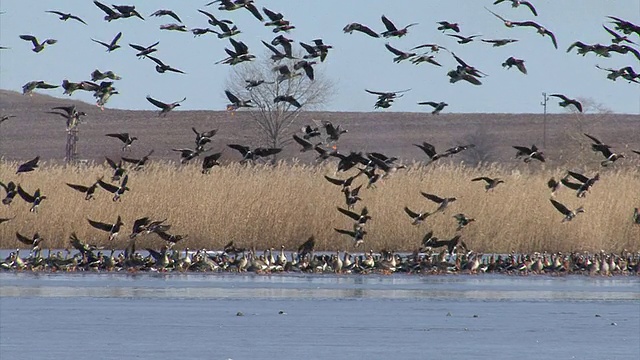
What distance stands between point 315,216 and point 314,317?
9.04m

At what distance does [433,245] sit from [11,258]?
675 cm

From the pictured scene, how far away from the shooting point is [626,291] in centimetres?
1755

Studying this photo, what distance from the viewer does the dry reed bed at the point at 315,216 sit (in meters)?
22.9

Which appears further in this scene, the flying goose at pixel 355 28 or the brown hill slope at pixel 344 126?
the brown hill slope at pixel 344 126

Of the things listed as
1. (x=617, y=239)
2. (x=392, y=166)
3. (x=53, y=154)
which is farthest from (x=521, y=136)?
(x=392, y=166)

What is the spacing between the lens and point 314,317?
13.9 m

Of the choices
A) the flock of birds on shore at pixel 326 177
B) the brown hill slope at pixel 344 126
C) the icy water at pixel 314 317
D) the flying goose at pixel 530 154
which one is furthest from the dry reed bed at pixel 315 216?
the brown hill slope at pixel 344 126

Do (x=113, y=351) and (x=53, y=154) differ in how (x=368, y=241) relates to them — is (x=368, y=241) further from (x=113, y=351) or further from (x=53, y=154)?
(x=53, y=154)

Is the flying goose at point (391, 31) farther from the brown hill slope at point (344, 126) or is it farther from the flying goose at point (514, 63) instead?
the brown hill slope at point (344, 126)

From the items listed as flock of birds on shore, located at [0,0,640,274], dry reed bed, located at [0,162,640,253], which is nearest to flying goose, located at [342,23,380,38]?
flock of birds on shore, located at [0,0,640,274]

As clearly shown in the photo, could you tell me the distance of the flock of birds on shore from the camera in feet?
46.9

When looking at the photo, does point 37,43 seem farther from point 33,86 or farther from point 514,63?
point 514,63

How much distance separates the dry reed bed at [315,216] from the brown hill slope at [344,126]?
2398 inches

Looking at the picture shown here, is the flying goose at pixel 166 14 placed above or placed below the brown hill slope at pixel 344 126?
below
